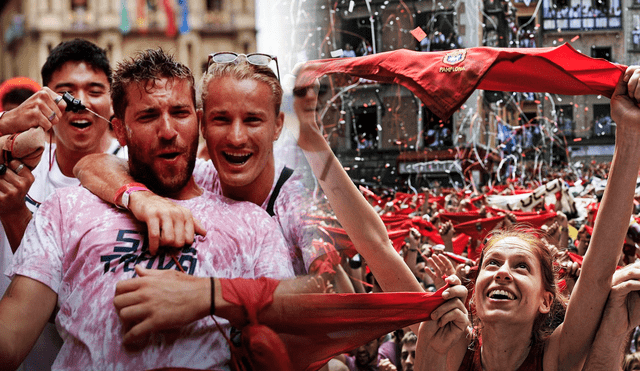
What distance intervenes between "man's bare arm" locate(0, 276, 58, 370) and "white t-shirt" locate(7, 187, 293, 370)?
0.8 inches

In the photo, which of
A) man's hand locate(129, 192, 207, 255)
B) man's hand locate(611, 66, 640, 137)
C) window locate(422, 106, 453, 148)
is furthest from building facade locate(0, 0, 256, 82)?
window locate(422, 106, 453, 148)

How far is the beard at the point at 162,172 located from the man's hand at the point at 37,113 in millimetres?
268

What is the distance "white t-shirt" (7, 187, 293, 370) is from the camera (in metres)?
1.14

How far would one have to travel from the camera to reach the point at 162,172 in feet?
3.89

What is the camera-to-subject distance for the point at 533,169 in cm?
2192

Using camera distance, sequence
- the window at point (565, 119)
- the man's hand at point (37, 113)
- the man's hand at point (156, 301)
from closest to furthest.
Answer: the man's hand at point (156, 301) → the man's hand at point (37, 113) → the window at point (565, 119)

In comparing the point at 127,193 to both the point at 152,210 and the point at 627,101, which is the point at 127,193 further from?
the point at 627,101

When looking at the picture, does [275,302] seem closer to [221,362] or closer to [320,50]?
[221,362]

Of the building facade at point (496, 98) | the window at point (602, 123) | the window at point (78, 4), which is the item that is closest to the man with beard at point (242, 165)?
the window at point (78, 4)

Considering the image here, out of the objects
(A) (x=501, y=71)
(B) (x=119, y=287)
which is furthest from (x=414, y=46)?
(B) (x=119, y=287)

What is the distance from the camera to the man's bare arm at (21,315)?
1.15 meters

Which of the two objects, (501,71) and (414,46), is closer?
(501,71)

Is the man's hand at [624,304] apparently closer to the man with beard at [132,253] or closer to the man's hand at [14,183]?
the man with beard at [132,253]

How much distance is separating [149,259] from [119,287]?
0.07 metres
